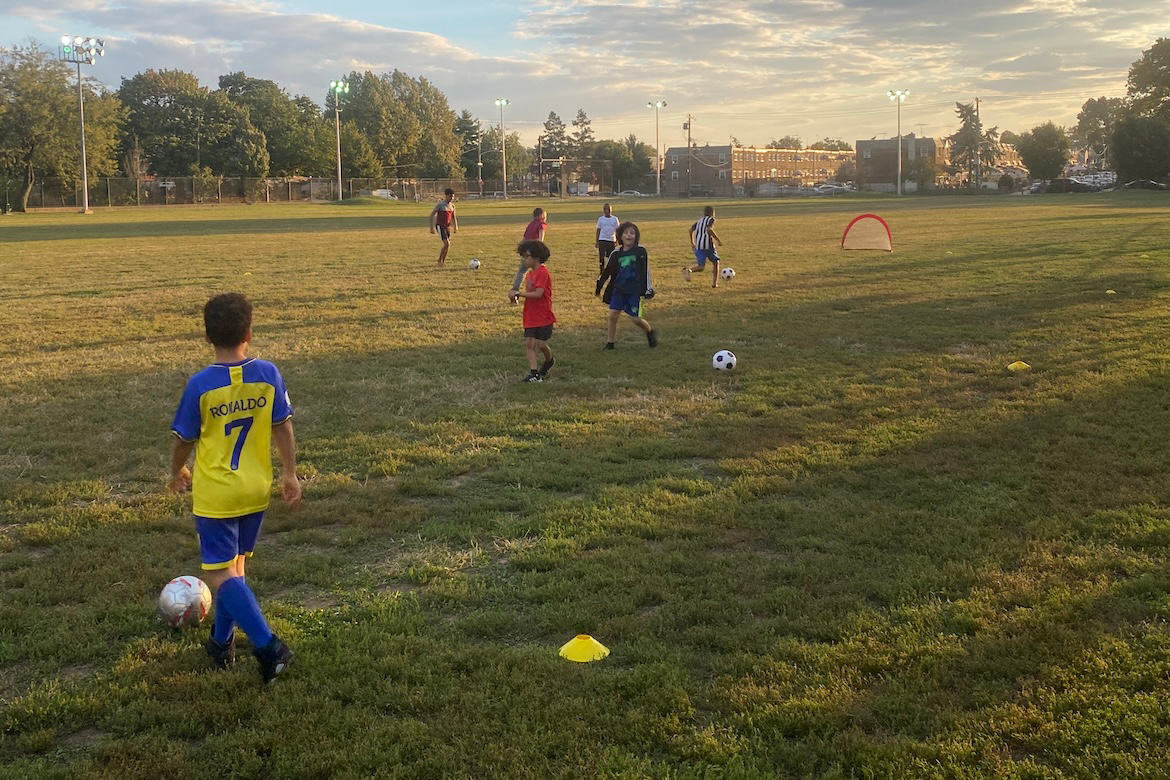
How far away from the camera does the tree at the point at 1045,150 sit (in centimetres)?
9012

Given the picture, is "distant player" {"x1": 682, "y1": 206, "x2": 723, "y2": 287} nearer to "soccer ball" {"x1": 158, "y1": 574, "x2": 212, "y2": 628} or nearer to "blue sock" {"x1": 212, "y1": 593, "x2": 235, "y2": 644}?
"soccer ball" {"x1": 158, "y1": 574, "x2": 212, "y2": 628}

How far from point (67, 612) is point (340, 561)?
4.26 ft

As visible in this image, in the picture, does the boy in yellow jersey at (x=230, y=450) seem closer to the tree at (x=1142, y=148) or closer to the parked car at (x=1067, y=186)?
the tree at (x=1142, y=148)

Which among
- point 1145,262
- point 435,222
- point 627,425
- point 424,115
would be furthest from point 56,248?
point 424,115

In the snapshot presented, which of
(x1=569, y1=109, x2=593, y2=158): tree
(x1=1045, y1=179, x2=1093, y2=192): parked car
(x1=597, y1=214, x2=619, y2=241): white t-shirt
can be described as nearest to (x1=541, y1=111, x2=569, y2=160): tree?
(x1=569, y1=109, x2=593, y2=158): tree

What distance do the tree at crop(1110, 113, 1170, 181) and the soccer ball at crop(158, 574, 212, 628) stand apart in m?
88.7

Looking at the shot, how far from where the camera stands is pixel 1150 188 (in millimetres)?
75625

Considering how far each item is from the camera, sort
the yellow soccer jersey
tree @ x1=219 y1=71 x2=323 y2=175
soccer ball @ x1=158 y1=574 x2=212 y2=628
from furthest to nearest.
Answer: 1. tree @ x1=219 y1=71 x2=323 y2=175
2. soccer ball @ x1=158 y1=574 x2=212 y2=628
3. the yellow soccer jersey

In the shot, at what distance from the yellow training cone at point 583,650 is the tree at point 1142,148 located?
289 feet

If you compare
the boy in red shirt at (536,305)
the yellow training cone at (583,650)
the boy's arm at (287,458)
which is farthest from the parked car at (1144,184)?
the boy's arm at (287,458)

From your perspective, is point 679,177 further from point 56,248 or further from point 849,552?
point 849,552

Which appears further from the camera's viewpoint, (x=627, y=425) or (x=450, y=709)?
(x=627, y=425)

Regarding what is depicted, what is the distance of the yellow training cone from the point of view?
3910 millimetres

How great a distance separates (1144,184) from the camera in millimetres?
76812
